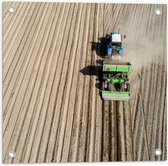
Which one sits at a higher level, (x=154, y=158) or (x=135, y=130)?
(x=135, y=130)

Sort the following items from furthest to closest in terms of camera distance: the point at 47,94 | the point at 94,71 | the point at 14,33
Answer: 1. the point at 14,33
2. the point at 94,71
3. the point at 47,94

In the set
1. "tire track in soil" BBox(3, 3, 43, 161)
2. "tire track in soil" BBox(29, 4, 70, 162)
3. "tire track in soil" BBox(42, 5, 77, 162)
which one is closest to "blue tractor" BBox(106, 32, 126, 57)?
"tire track in soil" BBox(42, 5, 77, 162)

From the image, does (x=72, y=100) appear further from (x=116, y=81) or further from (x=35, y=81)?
(x=116, y=81)

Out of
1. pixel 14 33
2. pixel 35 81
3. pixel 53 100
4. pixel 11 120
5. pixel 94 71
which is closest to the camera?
pixel 11 120

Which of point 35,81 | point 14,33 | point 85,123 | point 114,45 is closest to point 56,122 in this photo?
point 85,123

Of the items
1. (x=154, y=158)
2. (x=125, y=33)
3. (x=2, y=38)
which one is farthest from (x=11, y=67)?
(x=154, y=158)

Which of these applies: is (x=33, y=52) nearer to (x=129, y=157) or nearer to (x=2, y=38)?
(x=2, y=38)
